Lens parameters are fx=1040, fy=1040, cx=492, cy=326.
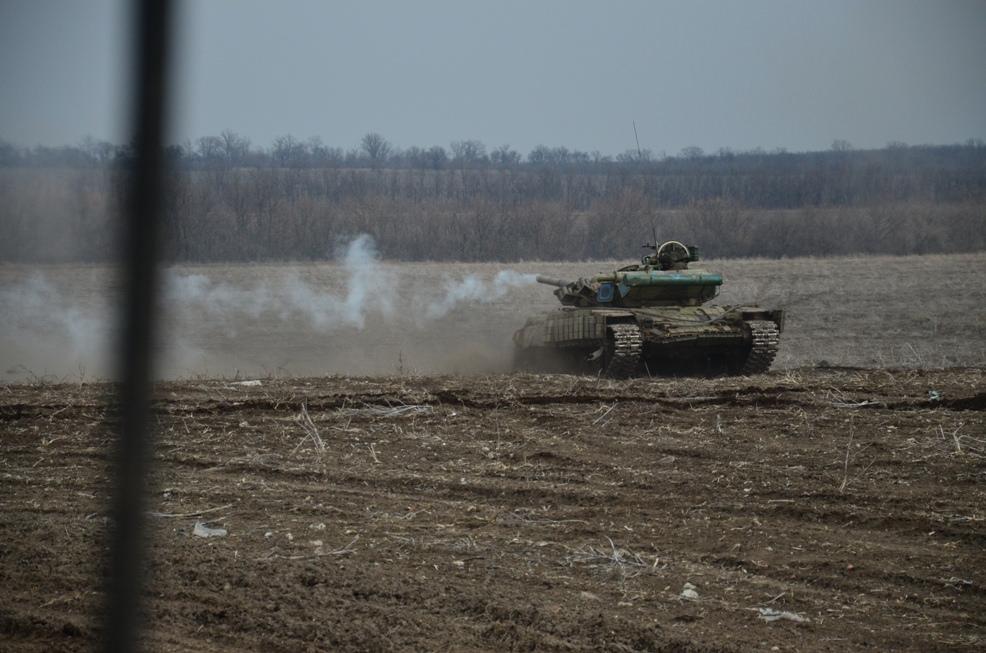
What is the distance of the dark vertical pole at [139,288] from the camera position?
14.5 ft

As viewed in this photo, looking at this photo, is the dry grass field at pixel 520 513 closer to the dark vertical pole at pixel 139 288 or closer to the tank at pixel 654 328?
the dark vertical pole at pixel 139 288

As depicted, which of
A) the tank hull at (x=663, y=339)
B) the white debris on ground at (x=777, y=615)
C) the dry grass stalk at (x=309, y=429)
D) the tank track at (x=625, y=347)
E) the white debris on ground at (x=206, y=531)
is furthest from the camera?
the tank hull at (x=663, y=339)

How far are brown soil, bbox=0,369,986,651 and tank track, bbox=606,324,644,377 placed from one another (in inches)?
110

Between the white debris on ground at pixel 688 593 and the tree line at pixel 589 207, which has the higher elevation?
the tree line at pixel 589 207

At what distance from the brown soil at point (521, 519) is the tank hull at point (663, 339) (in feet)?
10.4

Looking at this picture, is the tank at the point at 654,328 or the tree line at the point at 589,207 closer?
the tank at the point at 654,328

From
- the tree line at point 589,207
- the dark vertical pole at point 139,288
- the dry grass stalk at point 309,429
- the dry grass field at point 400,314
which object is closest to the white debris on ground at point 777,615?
the dark vertical pole at point 139,288

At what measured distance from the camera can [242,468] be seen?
848cm

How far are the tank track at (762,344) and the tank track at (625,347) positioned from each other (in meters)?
1.71

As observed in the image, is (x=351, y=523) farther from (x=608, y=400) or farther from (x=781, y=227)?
(x=781, y=227)

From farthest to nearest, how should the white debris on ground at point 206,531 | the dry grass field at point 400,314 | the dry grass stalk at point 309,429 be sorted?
the dry grass field at point 400,314, the dry grass stalk at point 309,429, the white debris on ground at point 206,531

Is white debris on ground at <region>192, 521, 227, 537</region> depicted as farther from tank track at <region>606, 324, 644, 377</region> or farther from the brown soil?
tank track at <region>606, 324, 644, 377</region>

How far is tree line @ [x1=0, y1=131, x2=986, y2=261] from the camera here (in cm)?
3700

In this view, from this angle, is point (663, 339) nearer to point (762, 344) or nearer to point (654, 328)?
point (654, 328)
